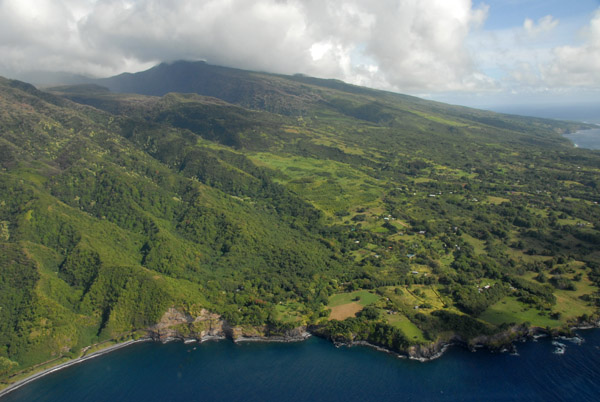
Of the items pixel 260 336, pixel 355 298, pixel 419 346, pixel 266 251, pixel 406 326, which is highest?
pixel 266 251

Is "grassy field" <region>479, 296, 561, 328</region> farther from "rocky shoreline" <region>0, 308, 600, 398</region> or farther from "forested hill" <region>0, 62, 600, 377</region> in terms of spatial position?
"rocky shoreline" <region>0, 308, 600, 398</region>

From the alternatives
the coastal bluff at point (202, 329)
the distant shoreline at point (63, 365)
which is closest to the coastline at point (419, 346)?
the distant shoreline at point (63, 365)

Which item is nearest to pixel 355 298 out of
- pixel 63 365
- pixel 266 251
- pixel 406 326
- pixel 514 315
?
pixel 406 326

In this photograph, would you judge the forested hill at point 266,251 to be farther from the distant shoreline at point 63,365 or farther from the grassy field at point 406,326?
the distant shoreline at point 63,365

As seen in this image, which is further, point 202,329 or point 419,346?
point 202,329

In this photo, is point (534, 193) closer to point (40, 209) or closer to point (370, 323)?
point (370, 323)

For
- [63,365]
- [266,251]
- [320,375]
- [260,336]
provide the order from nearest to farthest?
[320,375] → [63,365] → [260,336] → [266,251]

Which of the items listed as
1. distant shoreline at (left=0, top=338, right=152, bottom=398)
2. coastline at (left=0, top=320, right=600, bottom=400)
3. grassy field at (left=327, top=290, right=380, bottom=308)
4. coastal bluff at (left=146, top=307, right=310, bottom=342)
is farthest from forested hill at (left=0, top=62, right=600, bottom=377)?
distant shoreline at (left=0, top=338, right=152, bottom=398)

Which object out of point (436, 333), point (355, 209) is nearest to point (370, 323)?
point (436, 333)

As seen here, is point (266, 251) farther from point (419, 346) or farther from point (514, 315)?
point (514, 315)
